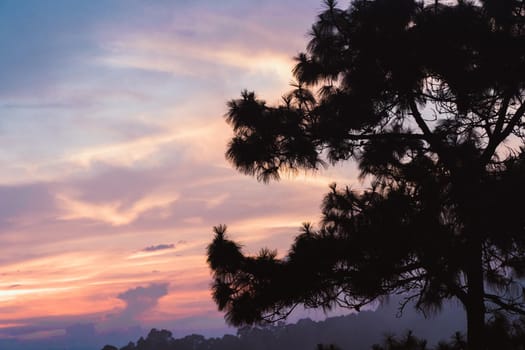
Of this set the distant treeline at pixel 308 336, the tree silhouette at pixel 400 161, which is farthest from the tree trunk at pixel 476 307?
the distant treeline at pixel 308 336

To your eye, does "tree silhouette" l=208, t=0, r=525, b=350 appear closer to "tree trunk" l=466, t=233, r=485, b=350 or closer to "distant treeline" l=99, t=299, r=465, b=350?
"tree trunk" l=466, t=233, r=485, b=350

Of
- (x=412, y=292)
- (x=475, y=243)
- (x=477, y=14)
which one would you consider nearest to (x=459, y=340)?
(x=412, y=292)

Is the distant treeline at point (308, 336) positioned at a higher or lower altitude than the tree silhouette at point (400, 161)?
lower

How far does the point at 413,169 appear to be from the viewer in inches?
300

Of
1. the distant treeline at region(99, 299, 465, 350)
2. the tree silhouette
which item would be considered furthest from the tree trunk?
the distant treeline at region(99, 299, 465, 350)

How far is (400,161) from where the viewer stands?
8.76m

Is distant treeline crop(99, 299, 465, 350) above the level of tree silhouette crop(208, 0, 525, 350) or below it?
below

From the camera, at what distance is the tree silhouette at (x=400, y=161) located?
7230 millimetres

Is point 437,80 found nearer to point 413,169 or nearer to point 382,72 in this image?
point 382,72

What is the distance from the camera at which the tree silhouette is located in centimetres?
723

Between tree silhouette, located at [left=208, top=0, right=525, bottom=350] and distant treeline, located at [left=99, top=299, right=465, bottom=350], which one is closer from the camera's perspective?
tree silhouette, located at [left=208, top=0, right=525, bottom=350]

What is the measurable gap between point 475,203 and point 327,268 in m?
1.96

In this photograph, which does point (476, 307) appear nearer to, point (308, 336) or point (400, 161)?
point (400, 161)

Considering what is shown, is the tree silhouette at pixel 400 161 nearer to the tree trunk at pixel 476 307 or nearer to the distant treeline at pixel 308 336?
the tree trunk at pixel 476 307
